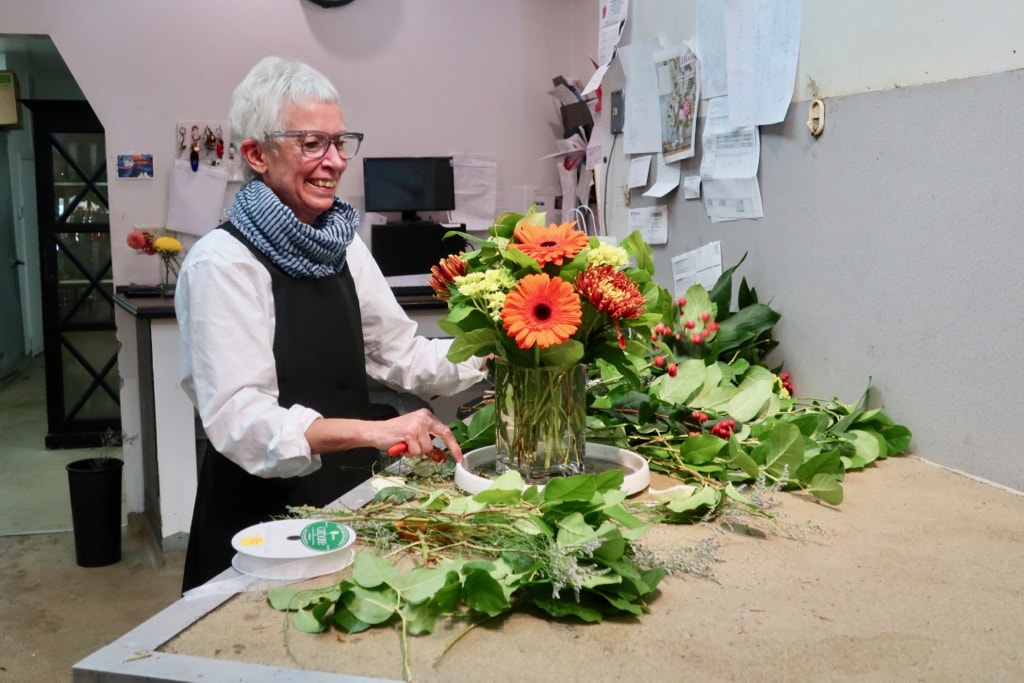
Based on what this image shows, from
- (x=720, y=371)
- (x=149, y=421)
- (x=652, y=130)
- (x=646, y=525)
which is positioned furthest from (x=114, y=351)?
(x=646, y=525)

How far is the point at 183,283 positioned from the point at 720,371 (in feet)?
3.13

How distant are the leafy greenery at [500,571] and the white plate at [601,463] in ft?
0.56

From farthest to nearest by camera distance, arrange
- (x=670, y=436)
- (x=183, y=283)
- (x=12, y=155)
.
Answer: (x=12, y=155), (x=183, y=283), (x=670, y=436)

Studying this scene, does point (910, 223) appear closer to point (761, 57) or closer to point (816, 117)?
point (816, 117)

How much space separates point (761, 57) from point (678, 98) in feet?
1.11

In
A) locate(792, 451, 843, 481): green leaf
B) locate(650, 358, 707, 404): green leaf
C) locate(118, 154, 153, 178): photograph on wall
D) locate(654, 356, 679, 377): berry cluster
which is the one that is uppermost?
locate(118, 154, 153, 178): photograph on wall

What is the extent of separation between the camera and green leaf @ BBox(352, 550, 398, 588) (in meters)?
0.94

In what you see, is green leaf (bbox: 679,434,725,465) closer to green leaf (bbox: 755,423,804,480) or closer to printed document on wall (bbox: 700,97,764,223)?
green leaf (bbox: 755,423,804,480)

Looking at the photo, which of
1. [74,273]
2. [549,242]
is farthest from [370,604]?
[74,273]

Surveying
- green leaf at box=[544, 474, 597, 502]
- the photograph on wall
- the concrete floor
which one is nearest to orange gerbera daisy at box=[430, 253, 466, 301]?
green leaf at box=[544, 474, 597, 502]

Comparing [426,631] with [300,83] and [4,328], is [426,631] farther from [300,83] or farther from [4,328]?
[4,328]

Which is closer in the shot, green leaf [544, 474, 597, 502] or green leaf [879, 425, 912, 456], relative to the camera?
green leaf [544, 474, 597, 502]

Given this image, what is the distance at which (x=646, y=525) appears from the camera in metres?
1.11

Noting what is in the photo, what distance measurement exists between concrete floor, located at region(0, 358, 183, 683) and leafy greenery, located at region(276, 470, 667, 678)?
2.14 m
